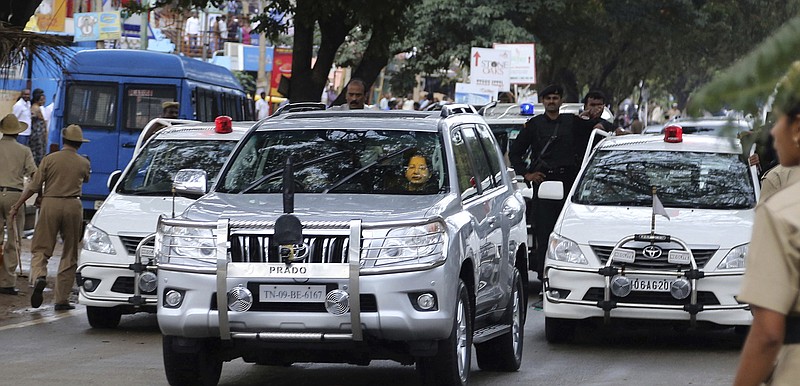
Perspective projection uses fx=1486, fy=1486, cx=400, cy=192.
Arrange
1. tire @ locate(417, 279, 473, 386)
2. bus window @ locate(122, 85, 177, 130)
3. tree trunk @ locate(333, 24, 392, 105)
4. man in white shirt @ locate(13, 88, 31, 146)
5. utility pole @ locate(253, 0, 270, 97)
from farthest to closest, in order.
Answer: utility pole @ locate(253, 0, 270, 97), man in white shirt @ locate(13, 88, 31, 146), bus window @ locate(122, 85, 177, 130), tree trunk @ locate(333, 24, 392, 105), tire @ locate(417, 279, 473, 386)

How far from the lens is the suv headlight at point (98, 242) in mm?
12016

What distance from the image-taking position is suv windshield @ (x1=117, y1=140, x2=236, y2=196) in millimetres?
13133

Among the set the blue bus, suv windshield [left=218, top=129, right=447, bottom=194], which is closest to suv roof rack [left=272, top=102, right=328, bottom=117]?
suv windshield [left=218, top=129, right=447, bottom=194]

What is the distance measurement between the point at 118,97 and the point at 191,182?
51.6ft

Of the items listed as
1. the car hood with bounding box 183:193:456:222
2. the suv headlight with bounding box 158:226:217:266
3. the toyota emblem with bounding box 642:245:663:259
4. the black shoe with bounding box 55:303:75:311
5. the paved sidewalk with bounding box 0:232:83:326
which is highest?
the car hood with bounding box 183:193:456:222

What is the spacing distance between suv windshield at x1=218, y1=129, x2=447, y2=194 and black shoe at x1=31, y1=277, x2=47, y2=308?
4.26m

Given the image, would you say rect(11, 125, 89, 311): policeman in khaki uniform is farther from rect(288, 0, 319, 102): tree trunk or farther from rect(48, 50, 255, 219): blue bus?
rect(48, 50, 255, 219): blue bus

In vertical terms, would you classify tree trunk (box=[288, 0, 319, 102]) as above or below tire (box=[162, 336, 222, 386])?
above

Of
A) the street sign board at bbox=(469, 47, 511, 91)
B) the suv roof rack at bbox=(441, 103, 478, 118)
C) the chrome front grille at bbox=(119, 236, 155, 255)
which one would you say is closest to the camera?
the suv roof rack at bbox=(441, 103, 478, 118)

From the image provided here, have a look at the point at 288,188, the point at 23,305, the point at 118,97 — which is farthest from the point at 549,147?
the point at 118,97

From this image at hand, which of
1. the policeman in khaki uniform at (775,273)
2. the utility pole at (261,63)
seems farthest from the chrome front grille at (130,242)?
the utility pole at (261,63)

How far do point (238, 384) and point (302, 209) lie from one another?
1.52m

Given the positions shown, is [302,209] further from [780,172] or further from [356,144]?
[780,172]

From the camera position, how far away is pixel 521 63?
116 feet
